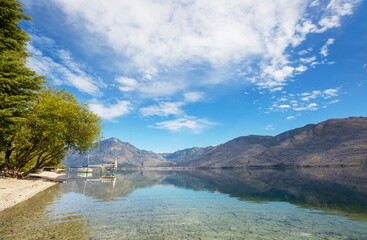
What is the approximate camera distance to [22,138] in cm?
3328

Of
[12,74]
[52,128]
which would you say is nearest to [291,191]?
[52,128]

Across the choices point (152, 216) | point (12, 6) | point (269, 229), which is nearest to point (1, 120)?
point (12, 6)

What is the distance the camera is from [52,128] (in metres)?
36.8

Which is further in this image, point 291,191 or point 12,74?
point 291,191

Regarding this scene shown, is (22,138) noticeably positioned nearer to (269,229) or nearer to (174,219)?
(174,219)

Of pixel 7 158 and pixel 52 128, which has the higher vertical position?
pixel 52 128

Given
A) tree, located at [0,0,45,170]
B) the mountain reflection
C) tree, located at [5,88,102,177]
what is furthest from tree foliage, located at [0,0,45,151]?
the mountain reflection

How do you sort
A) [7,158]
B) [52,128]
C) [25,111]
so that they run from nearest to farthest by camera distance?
[25,111] → [52,128] → [7,158]

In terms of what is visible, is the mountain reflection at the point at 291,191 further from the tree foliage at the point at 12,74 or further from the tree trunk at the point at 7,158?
the tree foliage at the point at 12,74

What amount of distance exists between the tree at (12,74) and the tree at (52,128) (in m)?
2.68

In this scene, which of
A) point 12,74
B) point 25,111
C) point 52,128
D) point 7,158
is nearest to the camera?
point 12,74

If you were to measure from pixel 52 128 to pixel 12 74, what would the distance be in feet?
45.0

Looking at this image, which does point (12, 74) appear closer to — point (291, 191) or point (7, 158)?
point (7, 158)

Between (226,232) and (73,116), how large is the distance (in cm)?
3810
